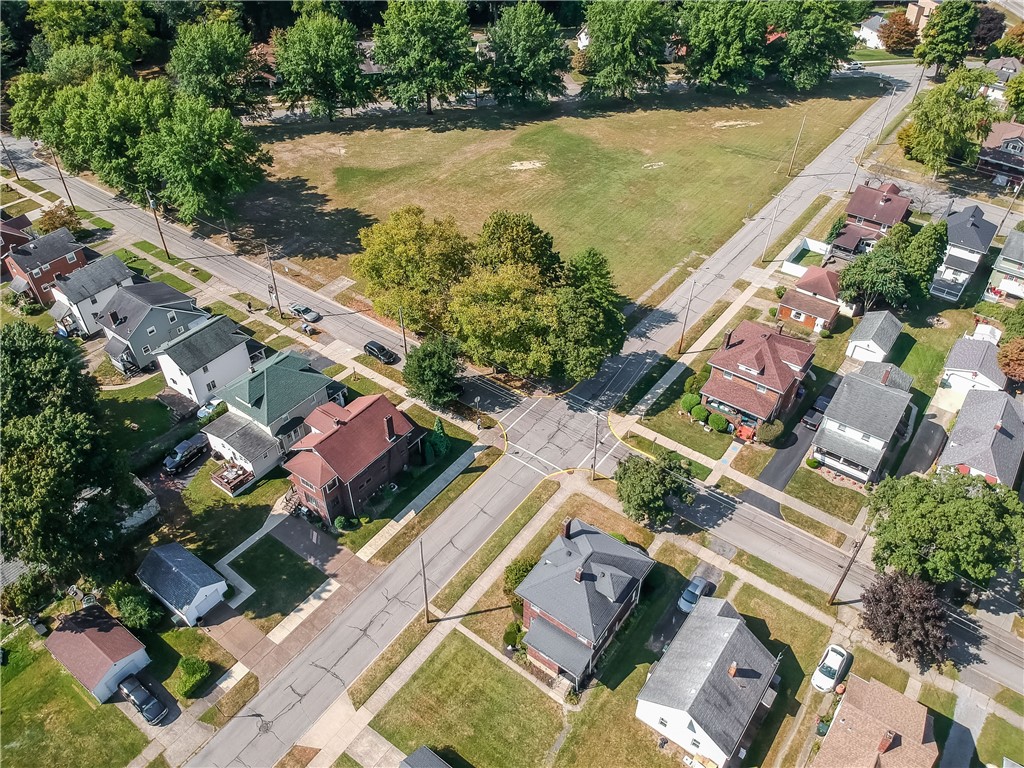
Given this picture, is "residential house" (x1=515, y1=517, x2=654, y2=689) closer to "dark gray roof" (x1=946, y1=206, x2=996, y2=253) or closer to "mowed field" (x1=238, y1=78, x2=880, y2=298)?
"mowed field" (x1=238, y1=78, x2=880, y2=298)

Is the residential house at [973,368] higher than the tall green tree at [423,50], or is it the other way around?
the tall green tree at [423,50]

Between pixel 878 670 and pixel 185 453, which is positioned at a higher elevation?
pixel 185 453

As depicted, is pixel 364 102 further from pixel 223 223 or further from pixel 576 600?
pixel 576 600

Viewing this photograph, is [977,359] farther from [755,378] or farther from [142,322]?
[142,322]

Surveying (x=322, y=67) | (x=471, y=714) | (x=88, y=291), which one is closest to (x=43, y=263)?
(x=88, y=291)

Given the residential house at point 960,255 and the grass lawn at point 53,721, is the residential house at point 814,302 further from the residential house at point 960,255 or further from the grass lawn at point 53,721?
the grass lawn at point 53,721

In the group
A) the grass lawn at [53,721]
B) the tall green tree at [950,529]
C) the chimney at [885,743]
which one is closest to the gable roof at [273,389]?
the grass lawn at [53,721]

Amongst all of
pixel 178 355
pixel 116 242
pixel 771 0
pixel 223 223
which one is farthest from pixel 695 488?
pixel 771 0
